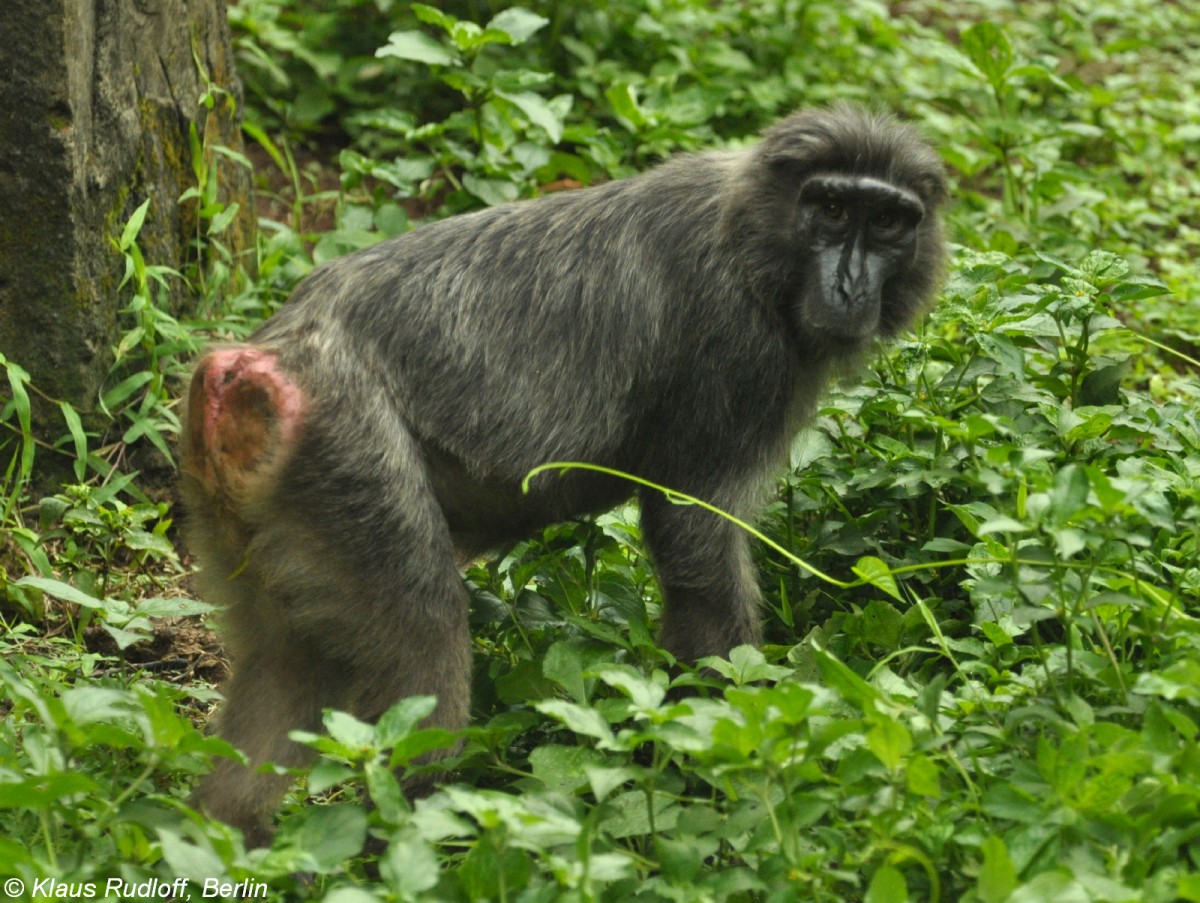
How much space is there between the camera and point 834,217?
468 cm

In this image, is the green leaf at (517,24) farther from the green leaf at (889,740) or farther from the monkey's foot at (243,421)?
the green leaf at (889,740)

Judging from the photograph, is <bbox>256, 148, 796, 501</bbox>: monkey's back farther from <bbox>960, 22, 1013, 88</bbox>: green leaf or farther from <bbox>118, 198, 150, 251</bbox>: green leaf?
<bbox>960, 22, 1013, 88</bbox>: green leaf

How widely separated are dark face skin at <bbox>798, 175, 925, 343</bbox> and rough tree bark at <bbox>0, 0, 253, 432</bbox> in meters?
2.73

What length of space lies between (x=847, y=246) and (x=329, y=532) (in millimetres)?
1935

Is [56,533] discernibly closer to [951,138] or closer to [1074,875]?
[1074,875]

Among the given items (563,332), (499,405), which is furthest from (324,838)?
(563,332)

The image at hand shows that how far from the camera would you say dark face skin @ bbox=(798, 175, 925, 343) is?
179 inches

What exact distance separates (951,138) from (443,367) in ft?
17.1

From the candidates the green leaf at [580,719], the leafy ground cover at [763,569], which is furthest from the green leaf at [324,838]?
the green leaf at [580,719]

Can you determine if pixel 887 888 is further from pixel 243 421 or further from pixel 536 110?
pixel 536 110

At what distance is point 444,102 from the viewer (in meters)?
8.30

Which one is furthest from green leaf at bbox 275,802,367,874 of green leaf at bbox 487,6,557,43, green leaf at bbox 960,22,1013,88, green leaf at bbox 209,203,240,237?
green leaf at bbox 960,22,1013,88

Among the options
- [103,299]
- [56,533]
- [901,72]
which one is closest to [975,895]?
[56,533]

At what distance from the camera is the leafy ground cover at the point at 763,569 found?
126 inches
